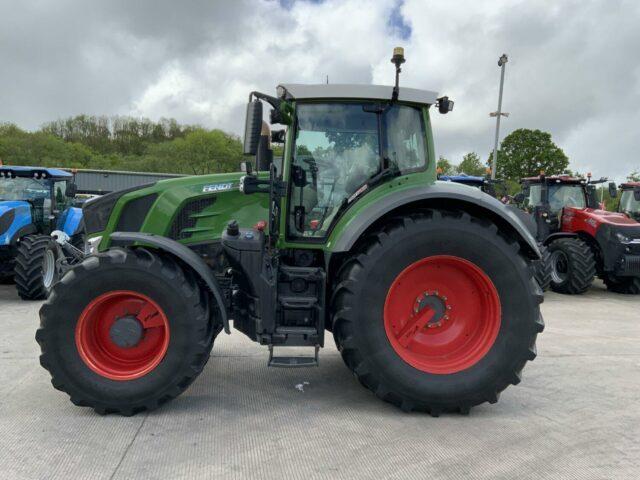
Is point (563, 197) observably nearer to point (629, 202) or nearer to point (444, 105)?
point (629, 202)

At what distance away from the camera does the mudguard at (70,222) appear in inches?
379

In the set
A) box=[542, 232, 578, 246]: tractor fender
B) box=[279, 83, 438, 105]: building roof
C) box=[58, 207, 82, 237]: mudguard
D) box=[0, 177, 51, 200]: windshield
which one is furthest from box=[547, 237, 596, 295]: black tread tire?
box=[0, 177, 51, 200]: windshield

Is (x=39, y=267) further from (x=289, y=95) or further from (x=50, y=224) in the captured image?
(x=289, y=95)

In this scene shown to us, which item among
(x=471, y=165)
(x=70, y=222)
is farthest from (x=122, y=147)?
(x=70, y=222)

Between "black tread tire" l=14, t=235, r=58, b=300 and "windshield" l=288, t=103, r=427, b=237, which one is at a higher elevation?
"windshield" l=288, t=103, r=427, b=237

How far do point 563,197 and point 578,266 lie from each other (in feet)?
6.48

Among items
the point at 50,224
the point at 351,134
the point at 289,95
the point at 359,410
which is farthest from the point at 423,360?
the point at 50,224

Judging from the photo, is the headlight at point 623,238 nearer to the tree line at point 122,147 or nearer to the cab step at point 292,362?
the cab step at point 292,362

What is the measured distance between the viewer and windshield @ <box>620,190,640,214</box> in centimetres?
1188

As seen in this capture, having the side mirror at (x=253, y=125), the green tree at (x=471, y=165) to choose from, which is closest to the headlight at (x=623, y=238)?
the side mirror at (x=253, y=125)

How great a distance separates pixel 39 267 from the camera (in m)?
7.44

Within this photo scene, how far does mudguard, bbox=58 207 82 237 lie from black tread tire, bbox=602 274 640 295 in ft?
33.7

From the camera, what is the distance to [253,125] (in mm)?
3156

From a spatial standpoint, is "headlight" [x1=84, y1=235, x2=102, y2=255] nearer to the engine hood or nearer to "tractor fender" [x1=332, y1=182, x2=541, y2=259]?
"tractor fender" [x1=332, y1=182, x2=541, y2=259]
